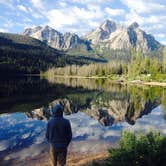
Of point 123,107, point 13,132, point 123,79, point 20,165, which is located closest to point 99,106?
point 123,107

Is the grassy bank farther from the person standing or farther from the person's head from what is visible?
the person's head

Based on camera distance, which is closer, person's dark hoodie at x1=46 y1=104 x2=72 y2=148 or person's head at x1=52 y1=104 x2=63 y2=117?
person's head at x1=52 y1=104 x2=63 y2=117

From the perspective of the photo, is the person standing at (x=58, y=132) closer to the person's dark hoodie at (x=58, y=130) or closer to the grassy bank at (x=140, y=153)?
the person's dark hoodie at (x=58, y=130)

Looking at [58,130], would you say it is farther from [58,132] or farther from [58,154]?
[58,154]

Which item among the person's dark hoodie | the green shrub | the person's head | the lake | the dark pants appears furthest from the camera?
the lake

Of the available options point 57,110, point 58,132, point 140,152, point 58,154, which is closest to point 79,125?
point 58,154

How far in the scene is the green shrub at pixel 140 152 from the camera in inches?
521

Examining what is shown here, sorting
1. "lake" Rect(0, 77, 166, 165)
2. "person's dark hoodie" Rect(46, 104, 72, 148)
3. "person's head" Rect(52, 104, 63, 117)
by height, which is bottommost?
"lake" Rect(0, 77, 166, 165)

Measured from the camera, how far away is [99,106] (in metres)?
59.5

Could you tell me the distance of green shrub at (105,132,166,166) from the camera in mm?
13227

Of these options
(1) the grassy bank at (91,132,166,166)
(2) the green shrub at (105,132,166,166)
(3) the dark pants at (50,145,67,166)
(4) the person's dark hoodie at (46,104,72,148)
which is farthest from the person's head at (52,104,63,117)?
(2) the green shrub at (105,132,166,166)

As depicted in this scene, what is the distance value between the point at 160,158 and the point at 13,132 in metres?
24.2

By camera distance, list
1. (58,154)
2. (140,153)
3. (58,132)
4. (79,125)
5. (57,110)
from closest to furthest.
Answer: (140,153)
(57,110)
(58,132)
(58,154)
(79,125)

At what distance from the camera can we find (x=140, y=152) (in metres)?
13.7
